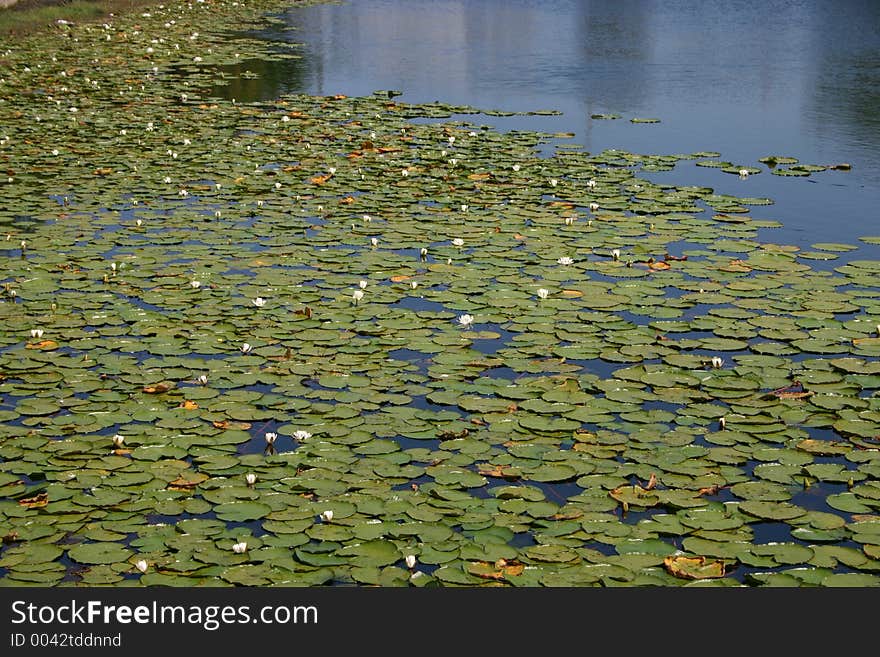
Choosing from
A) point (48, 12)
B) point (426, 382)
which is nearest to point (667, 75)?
point (426, 382)

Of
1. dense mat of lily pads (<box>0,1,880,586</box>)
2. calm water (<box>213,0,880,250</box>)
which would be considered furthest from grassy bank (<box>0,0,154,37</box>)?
dense mat of lily pads (<box>0,1,880,586</box>)

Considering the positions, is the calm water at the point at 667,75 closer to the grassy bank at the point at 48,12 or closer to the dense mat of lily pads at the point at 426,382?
the dense mat of lily pads at the point at 426,382

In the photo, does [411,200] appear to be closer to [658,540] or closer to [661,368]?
[661,368]

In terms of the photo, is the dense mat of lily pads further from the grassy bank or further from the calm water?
the grassy bank

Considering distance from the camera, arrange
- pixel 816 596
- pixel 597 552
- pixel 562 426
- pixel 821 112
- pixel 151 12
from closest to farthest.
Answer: pixel 816 596
pixel 597 552
pixel 562 426
pixel 821 112
pixel 151 12

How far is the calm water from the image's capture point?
10.1 meters

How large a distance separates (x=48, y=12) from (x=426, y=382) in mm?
19362

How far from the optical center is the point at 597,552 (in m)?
4.21

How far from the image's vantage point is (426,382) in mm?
5672

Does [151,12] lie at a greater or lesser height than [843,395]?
greater

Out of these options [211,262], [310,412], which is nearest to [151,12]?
[211,262]

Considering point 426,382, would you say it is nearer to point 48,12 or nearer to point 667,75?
point 667,75

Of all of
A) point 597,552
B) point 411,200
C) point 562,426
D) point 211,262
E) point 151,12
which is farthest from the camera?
point 151,12

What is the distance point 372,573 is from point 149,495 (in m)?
1.10
